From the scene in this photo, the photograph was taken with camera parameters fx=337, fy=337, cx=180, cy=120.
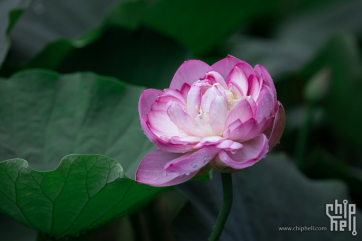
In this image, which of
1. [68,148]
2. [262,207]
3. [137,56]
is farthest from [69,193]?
[137,56]

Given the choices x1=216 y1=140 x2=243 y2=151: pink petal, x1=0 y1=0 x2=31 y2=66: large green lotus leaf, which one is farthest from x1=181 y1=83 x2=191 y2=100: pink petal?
x1=0 y1=0 x2=31 y2=66: large green lotus leaf

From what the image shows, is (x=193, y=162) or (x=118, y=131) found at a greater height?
(x=193, y=162)

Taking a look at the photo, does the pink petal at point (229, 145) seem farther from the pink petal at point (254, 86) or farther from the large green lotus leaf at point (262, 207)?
the large green lotus leaf at point (262, 207)

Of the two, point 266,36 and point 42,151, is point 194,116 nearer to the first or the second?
point 42,151

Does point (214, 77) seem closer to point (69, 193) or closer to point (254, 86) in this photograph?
point (254, 86)

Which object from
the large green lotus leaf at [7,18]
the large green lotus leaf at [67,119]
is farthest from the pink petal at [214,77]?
the large green lotus leaf at [7,18]
